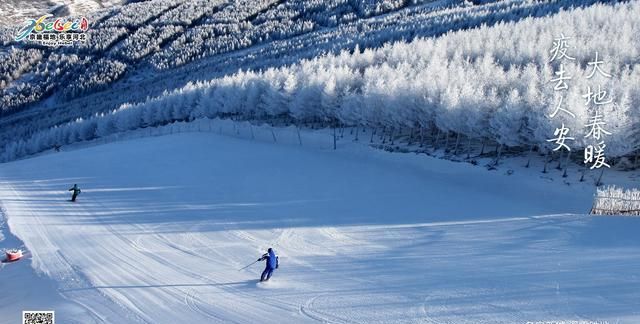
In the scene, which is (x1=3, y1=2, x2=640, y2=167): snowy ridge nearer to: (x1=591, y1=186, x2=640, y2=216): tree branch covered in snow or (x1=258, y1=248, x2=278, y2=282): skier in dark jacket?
(x1=591, y1=186, x2=640, y2=216): tree branch covered in snow

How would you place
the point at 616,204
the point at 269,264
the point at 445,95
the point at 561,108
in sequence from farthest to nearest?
the point at 445,95, the point at 561,108, the point at 616,204, the point at 269,264

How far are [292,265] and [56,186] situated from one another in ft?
87.0

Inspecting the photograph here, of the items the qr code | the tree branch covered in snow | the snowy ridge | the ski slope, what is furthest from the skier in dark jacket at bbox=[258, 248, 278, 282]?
the snowy ridge

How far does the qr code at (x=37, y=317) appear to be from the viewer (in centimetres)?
1623

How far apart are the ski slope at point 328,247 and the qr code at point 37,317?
1.74ft

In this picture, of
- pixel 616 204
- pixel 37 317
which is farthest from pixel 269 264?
pixel 616 204

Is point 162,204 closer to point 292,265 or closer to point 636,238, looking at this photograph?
point 292,265

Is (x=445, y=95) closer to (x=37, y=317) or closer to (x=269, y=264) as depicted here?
(x=269, y=264)

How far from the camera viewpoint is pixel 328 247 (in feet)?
74.9

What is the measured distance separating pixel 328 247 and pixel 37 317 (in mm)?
11152

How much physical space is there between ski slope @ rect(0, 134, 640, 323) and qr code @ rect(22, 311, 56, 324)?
530 millimetres

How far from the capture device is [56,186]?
39812 mm

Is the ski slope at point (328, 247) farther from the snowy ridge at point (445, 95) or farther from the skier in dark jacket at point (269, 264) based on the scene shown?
the snowy ridge at point (445, 95)

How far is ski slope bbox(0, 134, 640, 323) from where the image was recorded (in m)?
16.7
